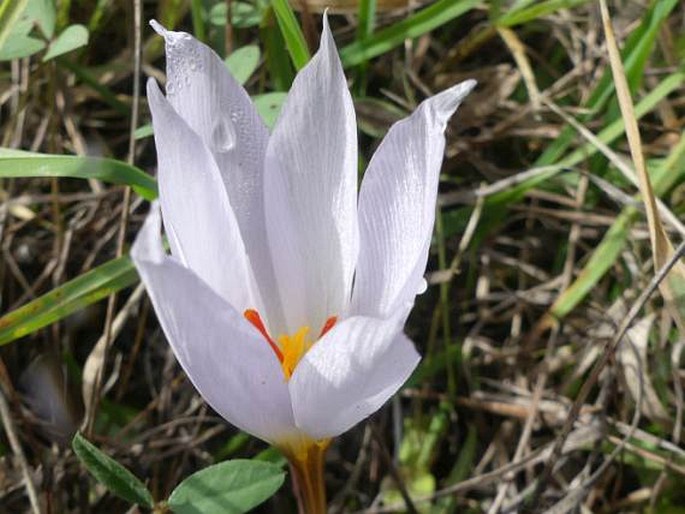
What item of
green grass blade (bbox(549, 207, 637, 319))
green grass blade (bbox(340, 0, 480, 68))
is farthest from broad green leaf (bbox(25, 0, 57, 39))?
green grass blade (bbox(549, 207, 637, 319))

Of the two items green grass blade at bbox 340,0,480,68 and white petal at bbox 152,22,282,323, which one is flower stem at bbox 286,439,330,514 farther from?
green grass blade at bbox 340,0,480,68

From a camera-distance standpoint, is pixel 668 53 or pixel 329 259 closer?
pixel 329 259

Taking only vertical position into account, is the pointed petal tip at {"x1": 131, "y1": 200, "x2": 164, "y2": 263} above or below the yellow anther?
above

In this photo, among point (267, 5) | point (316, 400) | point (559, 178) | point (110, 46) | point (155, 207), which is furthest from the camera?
point (110, 46)

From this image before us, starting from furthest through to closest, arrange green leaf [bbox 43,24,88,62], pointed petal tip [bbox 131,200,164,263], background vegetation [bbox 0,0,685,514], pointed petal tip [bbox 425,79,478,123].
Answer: background vegetation [bbox 0,0,685,514] → green leaf [bbox 43,24,88,62] → pointed petal tip [bbox 425,79,478,123] → pointed petal tip [bbox 131,200,164,263]

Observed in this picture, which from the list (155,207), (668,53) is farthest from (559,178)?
(155,207)

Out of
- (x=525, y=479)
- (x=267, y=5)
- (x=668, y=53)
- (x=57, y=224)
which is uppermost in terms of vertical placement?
(x=267, y=5)

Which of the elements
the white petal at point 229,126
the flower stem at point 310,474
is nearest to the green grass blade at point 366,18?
the white petal at point 229,126

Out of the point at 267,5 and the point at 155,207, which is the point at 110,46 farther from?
the point at 155,207

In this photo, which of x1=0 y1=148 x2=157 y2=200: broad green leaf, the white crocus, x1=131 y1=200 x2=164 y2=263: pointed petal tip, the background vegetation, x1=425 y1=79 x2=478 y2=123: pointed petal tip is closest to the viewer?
x1=131 y1=200 x2=164 y2=263: pointed petal tip

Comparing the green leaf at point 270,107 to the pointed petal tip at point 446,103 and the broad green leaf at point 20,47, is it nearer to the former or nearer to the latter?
the broad green leaf at point 20,47
